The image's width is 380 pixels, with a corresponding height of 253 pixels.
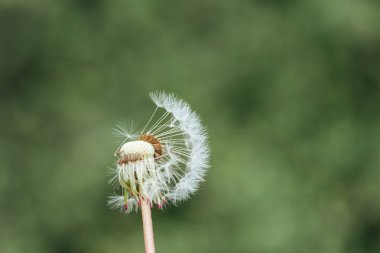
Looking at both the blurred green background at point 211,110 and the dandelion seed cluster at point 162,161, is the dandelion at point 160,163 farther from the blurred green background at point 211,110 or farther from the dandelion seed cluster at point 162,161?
the blurred green background at point 211,110

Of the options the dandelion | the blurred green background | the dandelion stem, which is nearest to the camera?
the dandelion stem

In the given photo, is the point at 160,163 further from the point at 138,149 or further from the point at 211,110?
the point at 211,110

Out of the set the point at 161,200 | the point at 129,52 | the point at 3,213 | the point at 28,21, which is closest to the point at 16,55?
the point at 28,21

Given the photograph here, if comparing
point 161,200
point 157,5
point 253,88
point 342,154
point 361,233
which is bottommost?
point 161,200

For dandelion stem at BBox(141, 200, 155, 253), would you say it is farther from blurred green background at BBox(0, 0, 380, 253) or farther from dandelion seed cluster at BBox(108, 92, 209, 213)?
blurred green background at BBox(0, 0, 380, 253)

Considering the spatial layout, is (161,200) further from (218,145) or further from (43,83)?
(43,83)

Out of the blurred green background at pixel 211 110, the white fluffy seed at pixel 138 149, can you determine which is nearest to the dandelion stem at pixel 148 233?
the white fluffy seed at pixel 138 149

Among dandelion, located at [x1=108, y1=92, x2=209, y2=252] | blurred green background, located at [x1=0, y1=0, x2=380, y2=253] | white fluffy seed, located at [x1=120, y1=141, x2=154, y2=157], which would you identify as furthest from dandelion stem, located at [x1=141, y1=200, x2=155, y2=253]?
blurred green background, located at [x1=0, y1=0, x2=380, y2=253]

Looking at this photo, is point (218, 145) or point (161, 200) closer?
point (161, 200)
